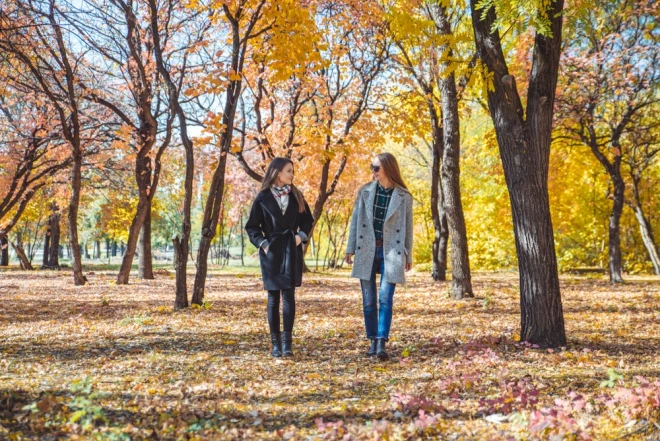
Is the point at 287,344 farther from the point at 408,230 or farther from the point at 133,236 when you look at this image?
the point at 133,236

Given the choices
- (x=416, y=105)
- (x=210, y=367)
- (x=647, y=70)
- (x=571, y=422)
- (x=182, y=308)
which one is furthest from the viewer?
(x=416, y=105)

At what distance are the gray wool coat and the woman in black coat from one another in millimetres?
530

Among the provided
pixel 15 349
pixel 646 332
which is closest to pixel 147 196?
pixel 15 349

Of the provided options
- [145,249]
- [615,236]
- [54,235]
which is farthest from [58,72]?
[54,235]

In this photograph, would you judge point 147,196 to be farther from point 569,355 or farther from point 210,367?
point 569,355

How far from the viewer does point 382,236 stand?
5355 millimetres

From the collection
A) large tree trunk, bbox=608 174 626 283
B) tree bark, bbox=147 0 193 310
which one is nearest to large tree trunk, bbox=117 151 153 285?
tree bark, bbox=147 0 193 310

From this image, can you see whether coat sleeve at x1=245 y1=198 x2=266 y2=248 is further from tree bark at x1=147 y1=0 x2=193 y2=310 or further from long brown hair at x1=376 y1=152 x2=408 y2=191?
tree bark at x1=147 y1=0 x2=193 y2=310

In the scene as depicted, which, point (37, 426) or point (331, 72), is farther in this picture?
point (331, 72)

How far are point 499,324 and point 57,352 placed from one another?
209 inches

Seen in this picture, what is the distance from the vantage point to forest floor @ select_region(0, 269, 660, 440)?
333 cm

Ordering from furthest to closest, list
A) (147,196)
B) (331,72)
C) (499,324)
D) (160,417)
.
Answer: (331,72)
(147,196)
(499,324)
(160,417)

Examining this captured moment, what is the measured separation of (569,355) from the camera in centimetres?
527

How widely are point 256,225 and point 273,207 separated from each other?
0.80ft
